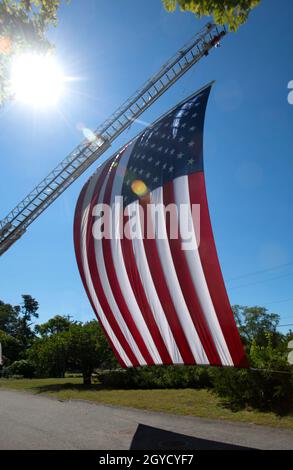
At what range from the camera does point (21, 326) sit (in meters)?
93.7

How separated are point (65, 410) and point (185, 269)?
7450 mm

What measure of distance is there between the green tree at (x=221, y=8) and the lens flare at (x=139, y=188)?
13.9ft

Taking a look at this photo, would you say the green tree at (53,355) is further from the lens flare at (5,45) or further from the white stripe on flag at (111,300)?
the lens flare at (5,45)

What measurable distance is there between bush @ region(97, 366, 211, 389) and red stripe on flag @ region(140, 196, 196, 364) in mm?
10437

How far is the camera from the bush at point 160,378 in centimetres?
1731

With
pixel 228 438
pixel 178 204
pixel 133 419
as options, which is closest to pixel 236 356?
pixel 228 438

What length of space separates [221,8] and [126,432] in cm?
842

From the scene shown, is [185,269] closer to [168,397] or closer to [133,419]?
[133,419]

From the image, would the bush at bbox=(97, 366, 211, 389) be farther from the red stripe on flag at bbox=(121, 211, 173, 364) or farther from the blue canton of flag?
the blue canton of flag

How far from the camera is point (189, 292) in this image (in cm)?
766

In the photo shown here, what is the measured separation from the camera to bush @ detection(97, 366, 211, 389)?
1731 cm

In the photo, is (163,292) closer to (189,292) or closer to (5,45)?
(189,292)

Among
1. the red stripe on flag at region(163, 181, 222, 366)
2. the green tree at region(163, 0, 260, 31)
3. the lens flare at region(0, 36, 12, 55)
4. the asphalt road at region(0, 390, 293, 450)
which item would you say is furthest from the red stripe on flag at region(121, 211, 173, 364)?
the green tree at region(163, 0, 260, 31)

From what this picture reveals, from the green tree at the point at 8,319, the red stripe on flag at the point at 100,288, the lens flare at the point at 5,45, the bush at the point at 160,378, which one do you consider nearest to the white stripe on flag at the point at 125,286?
the red stripe on flag at the point at 100,288
